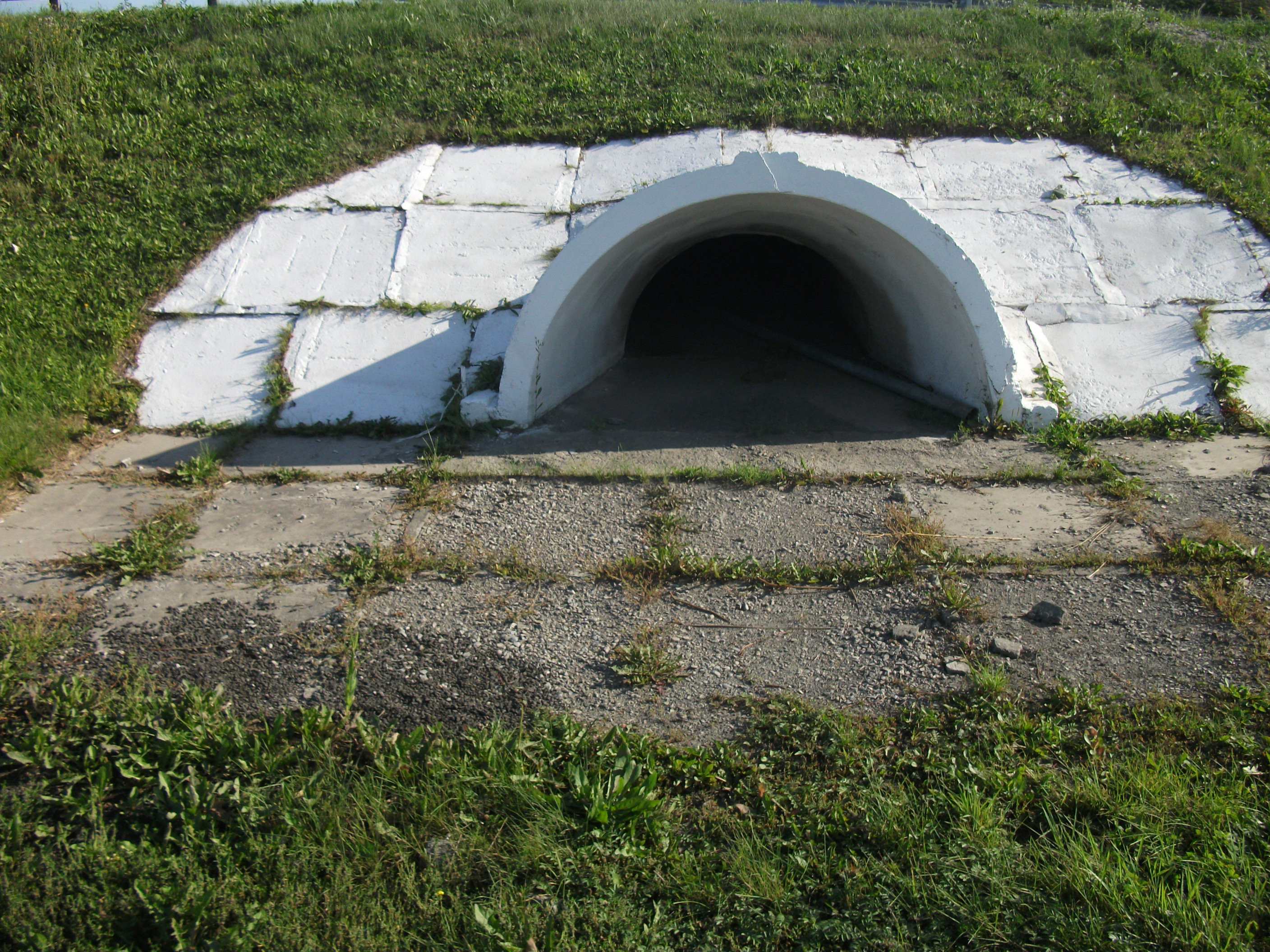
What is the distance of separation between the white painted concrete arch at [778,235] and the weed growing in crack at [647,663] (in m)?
2.38

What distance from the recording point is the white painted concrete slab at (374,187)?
756 cm

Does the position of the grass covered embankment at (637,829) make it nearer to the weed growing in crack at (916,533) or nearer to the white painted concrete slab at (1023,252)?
the weed growing in crack at (916,533)

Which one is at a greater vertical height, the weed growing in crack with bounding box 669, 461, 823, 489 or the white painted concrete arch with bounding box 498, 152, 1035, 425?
the white painted concrete arch with bounding box 498, 152, 1035, 425

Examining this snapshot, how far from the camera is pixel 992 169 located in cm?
779

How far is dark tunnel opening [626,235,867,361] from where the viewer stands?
7434mm

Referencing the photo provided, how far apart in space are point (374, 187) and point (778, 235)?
360 cm

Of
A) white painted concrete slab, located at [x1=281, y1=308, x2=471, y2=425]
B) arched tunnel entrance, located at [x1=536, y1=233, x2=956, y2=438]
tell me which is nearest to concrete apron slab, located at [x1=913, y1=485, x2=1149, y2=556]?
arched tunnel entrance, located at [x1=536, y1=233, x2=956, y2=438]

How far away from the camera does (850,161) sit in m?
7.85

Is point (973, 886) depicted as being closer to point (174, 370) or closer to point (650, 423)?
point (650, 423)

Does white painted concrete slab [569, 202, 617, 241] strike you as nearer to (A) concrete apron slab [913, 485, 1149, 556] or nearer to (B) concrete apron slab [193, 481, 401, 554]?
(B) concrete apron slab [193, 481, 401, 554]

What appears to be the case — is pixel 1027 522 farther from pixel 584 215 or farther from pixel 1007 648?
pixel 584 215

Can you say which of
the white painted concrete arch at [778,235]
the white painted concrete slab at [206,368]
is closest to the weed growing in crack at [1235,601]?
the white painted concrete arch at [778,235]

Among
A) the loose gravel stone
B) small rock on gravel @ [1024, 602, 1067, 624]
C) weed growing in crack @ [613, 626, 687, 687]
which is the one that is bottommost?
weed growing in crack @ [613, 626, 687, 687]

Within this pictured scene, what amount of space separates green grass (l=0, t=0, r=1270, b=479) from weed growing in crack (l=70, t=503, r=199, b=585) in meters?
2.59
